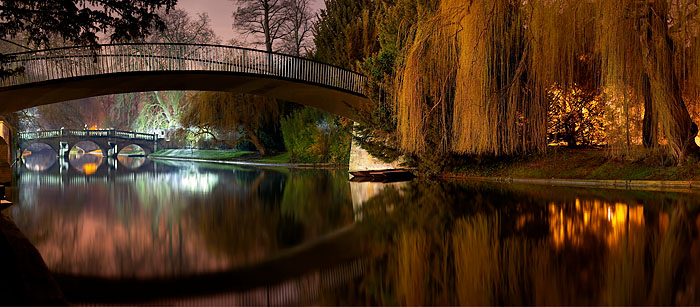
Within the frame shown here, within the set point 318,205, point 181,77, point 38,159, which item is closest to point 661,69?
point 318,205

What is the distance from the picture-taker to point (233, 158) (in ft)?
138

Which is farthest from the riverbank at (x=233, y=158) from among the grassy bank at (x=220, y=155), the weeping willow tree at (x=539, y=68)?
the weeping willow tree at (x=539, y=68)

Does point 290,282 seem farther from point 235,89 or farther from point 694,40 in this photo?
point 235,89

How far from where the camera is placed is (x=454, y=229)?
924 cm

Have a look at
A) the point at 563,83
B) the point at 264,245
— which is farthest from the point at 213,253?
the point at 563,83

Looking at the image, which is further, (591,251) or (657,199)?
(657,199)

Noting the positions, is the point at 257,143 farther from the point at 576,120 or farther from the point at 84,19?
the point at 84,19

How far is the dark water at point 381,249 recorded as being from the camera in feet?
18.1

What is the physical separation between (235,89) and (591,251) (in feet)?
67.5

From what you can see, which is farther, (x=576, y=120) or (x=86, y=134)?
(x=86, y=134)

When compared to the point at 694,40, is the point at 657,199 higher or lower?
lower

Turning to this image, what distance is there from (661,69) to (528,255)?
29.8ft

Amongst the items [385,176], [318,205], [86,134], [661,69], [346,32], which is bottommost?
[318,205]

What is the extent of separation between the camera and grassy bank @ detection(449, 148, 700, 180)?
15898 mm
